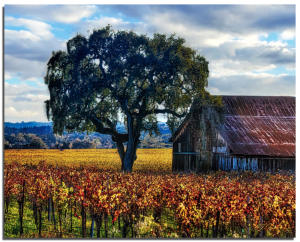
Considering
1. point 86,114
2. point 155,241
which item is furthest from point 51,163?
point 155,241

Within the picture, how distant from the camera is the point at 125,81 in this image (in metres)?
17.5

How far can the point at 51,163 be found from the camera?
1464 centimetres

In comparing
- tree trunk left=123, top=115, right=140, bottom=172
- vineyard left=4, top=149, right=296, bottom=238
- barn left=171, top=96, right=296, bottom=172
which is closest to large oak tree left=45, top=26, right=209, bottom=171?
tree trunk left=123, top=115, right=140, bottom=172

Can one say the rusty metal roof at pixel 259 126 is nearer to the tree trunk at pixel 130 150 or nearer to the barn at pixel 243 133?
the barn at pixel 243 133

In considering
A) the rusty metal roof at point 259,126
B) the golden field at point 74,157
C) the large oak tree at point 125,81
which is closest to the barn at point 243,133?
the rusty metal roof at point 259,126

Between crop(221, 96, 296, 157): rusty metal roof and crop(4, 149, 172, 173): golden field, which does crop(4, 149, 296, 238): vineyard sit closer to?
crop(4, 149, 172, 173): golden field

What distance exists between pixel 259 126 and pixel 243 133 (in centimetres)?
78

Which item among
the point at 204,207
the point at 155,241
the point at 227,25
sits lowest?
the point at 155,241

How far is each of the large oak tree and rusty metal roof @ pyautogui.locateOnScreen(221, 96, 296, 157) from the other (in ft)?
6.97

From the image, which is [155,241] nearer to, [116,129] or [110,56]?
[110,56]

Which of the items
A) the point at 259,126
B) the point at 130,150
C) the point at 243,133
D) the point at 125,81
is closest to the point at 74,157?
the point at 125,81

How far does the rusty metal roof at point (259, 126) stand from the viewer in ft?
52.0

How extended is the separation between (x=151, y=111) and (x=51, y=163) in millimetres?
5581

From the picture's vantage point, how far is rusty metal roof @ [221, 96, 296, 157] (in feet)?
52.0
